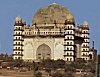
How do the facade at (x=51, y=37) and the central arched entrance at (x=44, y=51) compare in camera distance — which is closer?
the facade at (x=51, y=37)

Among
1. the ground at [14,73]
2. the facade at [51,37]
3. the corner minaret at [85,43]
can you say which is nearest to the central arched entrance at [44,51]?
the facade at [51,37]

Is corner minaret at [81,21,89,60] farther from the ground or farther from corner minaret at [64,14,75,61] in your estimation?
the ground

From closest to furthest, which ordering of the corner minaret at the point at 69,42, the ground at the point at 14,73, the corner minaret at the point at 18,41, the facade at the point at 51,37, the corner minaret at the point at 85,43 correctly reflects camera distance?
the ground at the point at 14,73, the corner minaret at the point at 69,42, the facade at the point at 51,37, the corner minaret at the point at 85,43, the corner minaret at the point at 18,41

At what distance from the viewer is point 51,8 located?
98.5m

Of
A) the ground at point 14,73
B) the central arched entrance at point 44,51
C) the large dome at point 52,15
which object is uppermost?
the large dome at point 52,15

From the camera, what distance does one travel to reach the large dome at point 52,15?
96750 mm

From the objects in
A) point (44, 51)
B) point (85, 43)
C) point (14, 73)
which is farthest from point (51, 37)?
point (14, 73)

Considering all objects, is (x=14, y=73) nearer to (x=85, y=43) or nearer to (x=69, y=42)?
(x=69, y=42)

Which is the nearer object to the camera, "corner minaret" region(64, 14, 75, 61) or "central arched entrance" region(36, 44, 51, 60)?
"corner minaret" region(64, 14, 75, 61)

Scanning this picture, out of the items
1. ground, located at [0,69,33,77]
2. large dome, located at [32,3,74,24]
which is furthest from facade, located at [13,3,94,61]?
ground, located at [0,69,33,77]

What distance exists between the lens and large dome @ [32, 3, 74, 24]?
317ft

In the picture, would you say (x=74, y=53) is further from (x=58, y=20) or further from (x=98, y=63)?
(x=98, y=63)

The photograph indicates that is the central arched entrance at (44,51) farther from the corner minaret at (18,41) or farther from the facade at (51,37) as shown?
the corner minaret at (18,41)

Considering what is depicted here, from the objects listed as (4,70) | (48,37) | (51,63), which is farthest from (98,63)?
(48,37)
